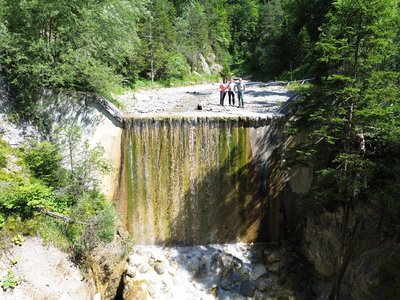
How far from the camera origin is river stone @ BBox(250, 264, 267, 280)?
1115 cm

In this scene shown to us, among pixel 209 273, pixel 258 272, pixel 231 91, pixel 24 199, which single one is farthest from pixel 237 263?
pixel 231 91

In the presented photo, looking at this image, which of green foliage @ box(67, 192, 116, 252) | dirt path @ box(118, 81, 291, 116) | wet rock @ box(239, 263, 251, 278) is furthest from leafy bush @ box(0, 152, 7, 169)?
wet rock @ box(239, 263, 251, 278)

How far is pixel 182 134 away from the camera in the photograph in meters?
11.8

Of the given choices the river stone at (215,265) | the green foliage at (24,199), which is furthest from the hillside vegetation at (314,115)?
the river stone at (215,265)

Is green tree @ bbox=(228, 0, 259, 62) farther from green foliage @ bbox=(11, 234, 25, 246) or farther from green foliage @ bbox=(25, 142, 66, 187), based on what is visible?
green foliage @ bbox=(11, 234, 25, 246)

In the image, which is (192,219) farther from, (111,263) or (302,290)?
(302,290)

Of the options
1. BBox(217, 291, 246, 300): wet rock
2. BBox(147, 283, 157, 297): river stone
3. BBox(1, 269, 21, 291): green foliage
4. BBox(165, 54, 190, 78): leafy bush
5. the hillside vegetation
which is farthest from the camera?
BBox(165, 54, 190, 78): leafy bush

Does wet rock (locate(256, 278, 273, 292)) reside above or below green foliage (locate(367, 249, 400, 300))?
below

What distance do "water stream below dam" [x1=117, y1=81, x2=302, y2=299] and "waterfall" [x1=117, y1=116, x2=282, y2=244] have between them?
1.3 inches

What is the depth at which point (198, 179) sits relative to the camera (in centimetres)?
1196

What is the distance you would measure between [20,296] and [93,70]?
22.4 feet

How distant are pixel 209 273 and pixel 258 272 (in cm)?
153

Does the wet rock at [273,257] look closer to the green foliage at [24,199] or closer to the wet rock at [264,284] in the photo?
the wet rock at [264,284]

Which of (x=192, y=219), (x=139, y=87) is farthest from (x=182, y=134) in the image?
(x=139, y=87)
